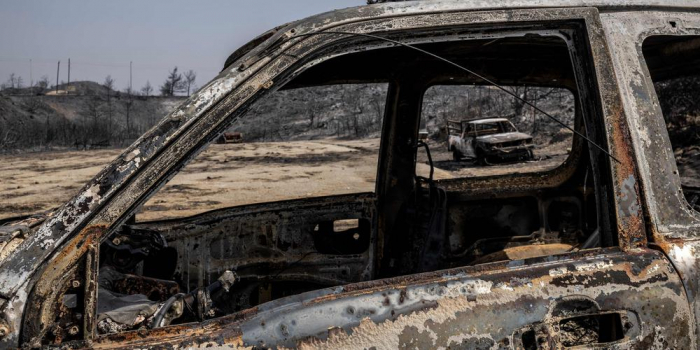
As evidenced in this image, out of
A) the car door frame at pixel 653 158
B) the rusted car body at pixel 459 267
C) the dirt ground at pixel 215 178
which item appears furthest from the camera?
the dirt ground at pixel 215 178

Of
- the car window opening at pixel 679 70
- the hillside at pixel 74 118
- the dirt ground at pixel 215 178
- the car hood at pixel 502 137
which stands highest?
the hillside at pixel 74 118

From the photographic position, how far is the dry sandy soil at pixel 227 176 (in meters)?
12.0

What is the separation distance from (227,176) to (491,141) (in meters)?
7.31

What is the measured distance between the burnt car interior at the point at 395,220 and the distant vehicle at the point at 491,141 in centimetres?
1336

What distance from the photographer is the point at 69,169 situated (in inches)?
771

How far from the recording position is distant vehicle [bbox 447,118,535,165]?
664 inches

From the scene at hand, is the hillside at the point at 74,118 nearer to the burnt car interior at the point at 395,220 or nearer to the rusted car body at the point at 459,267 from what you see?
the burnt car interior at the point at 395,220

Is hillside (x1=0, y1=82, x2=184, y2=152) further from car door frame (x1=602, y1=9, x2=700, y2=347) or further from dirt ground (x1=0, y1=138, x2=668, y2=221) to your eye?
car door frame (x1=602, y1=9, x2=700, y2=347)

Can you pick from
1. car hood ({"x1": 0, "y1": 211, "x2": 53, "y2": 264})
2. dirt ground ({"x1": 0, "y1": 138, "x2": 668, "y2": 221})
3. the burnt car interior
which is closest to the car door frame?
the burnt car interior

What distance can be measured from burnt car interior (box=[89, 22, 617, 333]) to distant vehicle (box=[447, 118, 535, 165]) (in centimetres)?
1336

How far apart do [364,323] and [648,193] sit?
877 millimetres

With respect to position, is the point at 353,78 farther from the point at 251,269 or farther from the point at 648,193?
the point at 648,193

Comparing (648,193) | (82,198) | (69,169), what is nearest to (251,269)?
(82,198)

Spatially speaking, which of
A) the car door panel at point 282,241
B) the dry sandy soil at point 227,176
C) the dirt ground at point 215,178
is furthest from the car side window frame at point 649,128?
the dirt ground at point 215,178
